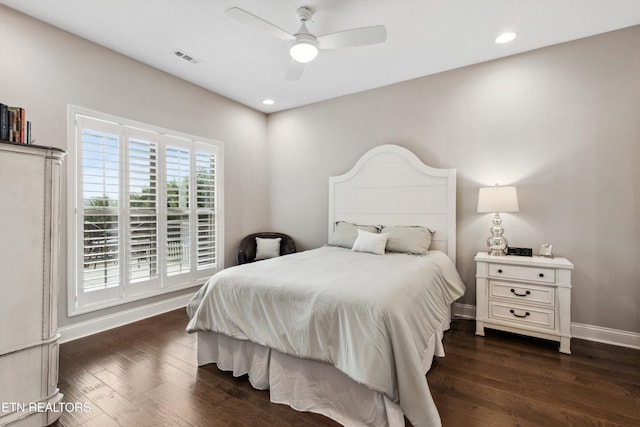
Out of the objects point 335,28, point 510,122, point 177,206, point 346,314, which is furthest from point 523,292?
point 177,206

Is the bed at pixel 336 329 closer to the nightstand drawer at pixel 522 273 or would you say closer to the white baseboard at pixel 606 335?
the nightstand drawer at pixel 522 273

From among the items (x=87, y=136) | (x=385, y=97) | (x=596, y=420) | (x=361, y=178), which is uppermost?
(x=385, y=97)

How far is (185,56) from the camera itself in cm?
322

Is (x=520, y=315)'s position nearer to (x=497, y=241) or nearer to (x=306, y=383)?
(x=497, y=241)

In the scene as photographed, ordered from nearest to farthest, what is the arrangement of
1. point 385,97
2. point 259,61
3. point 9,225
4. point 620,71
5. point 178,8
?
point 9,225 < point 178,8 < point 620,71 < point 259,61 < point 385,97

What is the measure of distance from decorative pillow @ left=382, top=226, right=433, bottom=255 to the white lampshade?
0.64 metres

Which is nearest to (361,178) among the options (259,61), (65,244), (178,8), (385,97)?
(385,97)

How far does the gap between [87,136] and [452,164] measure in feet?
13.1

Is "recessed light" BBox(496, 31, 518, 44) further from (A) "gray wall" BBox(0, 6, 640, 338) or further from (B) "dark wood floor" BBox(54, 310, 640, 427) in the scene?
(B) "dark wood floor" BBox(54, 310, 640, 427)

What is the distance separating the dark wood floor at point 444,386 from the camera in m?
1.74

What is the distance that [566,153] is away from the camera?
2924 mm

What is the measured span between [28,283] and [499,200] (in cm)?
373

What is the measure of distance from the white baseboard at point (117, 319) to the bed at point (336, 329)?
4.68 feet

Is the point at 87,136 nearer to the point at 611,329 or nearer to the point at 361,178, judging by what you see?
the point at 361,178
